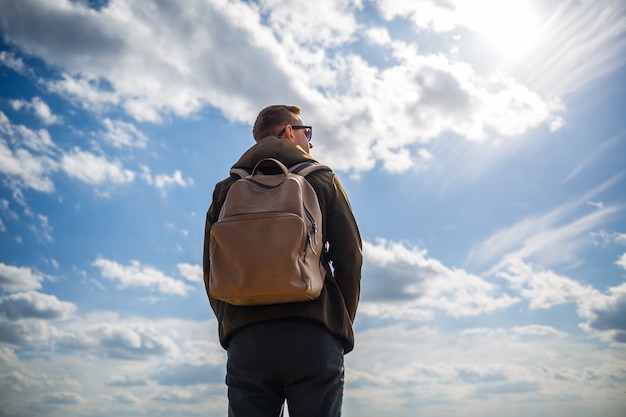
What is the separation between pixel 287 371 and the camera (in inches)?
140

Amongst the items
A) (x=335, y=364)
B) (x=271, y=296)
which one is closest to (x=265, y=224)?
(x=271, y=296)

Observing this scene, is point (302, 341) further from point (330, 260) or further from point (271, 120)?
point (271, 120)

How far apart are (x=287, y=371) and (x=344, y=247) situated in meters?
1.03

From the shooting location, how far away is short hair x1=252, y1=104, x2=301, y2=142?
4.87 meters

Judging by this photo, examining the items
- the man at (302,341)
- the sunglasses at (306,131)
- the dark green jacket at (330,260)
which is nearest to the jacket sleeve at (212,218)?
the dark green jacket at (330,260)

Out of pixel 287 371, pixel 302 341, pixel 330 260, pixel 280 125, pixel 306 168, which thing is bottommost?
pixel 287 371

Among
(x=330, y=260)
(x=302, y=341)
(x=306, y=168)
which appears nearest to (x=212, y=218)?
(x=306, y=168)

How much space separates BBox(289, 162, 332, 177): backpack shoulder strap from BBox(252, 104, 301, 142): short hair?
27.6 inches

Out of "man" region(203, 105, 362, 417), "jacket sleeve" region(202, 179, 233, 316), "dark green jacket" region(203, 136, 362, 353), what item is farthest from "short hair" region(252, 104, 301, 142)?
"man" region(203, 105, 362, 417)

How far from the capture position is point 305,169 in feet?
13.8

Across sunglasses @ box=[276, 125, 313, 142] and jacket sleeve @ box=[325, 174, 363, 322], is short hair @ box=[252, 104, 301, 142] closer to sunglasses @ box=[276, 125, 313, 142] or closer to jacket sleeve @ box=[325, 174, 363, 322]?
sunglasses @ box=[276, 125, 313, 142]

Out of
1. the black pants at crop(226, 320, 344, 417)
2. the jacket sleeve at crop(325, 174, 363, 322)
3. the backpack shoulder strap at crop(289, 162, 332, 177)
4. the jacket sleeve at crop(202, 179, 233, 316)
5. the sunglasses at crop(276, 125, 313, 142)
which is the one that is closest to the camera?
the black pants at crop(226, 320, 344, 417)

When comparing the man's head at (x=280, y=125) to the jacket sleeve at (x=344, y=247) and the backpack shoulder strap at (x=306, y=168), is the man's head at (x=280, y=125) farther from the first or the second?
the jacket sleeve at (x=344, y=247)

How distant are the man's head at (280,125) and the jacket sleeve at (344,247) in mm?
804
